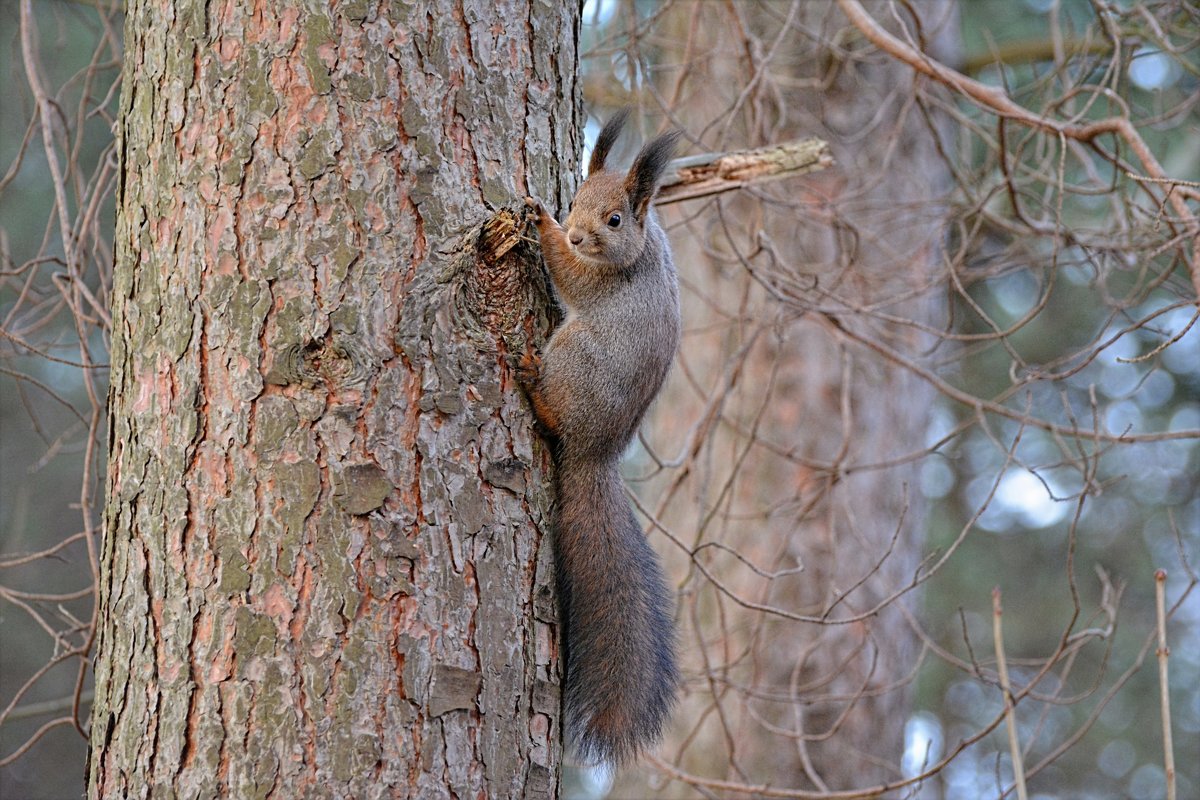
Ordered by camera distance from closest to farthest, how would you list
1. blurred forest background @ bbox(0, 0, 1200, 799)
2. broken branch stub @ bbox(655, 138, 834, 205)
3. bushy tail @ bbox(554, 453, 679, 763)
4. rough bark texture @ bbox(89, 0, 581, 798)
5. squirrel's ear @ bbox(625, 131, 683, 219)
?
rough bark texture @ bbox(89, 0, 581, 798), bushy tail @ bbox(554, 453, 679, 763), broken branch stub @ bbox(655, 138, 834, 205), squirrel's ear @ bbox(625, 131, 683, 219), blurred forest background @ bbox(0, 0, 1200, 799)

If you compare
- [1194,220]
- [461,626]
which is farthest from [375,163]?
[1194,220]

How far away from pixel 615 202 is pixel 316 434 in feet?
3.12

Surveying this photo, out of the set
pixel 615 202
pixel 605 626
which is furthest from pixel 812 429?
pixel 605 626

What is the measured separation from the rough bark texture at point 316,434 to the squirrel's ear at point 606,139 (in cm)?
52

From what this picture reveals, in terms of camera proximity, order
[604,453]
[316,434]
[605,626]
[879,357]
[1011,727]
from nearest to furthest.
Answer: [316,434], [1011,727], [605,626], [604,453], [879,357]

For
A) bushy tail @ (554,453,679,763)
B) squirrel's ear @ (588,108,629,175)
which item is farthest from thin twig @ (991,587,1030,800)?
squirrel's ear @ (588,108,629,175)

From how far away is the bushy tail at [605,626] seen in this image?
1.68 metres

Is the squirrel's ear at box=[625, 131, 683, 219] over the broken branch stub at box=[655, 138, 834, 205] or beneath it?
over

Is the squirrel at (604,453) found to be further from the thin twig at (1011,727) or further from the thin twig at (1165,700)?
the thin twig at (1165,700)

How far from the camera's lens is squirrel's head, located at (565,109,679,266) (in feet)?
6.67

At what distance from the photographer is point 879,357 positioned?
12.9ft

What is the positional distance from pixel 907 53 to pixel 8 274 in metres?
1.88

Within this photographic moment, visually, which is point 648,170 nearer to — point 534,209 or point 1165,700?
point 534,209

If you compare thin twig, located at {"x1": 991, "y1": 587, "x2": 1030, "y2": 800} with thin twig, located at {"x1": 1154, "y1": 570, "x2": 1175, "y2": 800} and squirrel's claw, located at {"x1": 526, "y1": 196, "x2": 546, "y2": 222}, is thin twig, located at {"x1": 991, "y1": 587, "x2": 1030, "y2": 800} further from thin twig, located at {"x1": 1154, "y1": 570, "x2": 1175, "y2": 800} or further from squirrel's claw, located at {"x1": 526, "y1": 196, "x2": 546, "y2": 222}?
squirrel's claw, located at {"x1": 526, "y1": 196, "x2": 546, "y2": 222}
